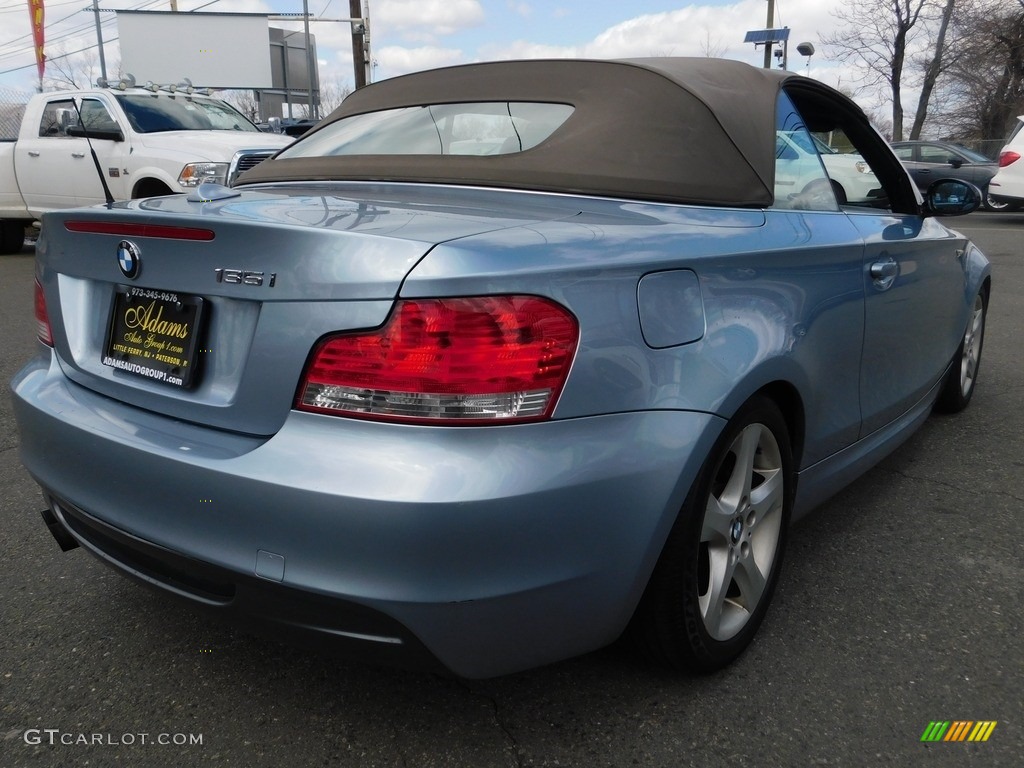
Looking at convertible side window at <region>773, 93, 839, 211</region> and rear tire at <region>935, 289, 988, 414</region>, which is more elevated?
convertible side window at <region>773, 93, 839, 211</region>

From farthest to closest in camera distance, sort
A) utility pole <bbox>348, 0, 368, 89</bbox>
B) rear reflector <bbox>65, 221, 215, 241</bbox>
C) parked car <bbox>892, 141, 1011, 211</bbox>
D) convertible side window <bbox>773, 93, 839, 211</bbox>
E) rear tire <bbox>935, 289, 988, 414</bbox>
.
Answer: utility pole <bbox>348, 0, 368, 89</bbox> < parked car <bbox>892, 141, 1011, 211</bbox> < rear tire <bbox>935, 289, 988, 414</bbox> < convertible side window <bbox>773, 93, 839, 211</bbox> < rear reflector <bbox>65, 221, 215, 241</bbox>

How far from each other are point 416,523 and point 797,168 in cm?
176

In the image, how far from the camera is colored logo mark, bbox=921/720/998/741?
6.68 feet

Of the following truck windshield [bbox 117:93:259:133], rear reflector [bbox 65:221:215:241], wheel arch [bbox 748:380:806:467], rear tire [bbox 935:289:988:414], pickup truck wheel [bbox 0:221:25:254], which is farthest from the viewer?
pickup truck wheel [bbox 0:221:25:254]

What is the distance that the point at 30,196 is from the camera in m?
11.0

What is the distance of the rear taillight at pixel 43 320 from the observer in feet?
7.71

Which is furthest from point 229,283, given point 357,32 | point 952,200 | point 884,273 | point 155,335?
point 357,32

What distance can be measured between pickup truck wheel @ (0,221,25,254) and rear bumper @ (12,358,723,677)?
11815 millimetres

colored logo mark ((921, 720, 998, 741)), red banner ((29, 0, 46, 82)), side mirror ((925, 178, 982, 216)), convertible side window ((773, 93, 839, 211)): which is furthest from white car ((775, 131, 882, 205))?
red banner ((29, 0, 46, 82))

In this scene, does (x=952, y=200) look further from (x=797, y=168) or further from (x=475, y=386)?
(x=475, y=386)

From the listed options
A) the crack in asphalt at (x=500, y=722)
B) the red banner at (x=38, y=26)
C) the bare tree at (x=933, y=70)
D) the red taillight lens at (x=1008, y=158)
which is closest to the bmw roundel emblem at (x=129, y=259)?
the crack in asphalt at (x=500, y=722)

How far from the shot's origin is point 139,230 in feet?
6.51

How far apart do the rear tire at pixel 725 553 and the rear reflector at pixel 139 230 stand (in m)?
1.16

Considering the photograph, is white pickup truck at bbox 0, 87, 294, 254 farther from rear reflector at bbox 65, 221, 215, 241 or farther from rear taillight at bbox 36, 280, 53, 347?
rear reflector at bbox 65, 221, 215, 241
